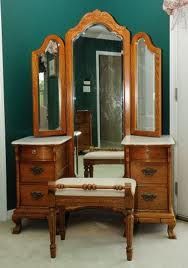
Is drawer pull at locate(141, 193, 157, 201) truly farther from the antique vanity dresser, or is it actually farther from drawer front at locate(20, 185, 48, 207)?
drawer front at locate(20, 185, 48, 207)

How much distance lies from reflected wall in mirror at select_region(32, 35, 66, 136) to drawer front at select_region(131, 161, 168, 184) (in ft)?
2.71

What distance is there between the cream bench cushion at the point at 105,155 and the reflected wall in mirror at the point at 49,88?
33cm

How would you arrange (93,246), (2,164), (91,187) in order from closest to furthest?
(91,187) → (93,246) → (2,164)

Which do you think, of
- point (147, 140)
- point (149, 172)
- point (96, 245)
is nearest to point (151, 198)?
point (149, 172)

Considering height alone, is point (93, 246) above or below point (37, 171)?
below

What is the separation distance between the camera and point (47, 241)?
9.25 ft

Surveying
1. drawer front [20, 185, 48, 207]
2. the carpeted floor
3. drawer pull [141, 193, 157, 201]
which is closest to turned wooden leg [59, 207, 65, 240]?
the carpeted floor

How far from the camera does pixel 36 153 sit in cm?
294

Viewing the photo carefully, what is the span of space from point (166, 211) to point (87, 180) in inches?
27.4

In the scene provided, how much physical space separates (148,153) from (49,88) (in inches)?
43.7

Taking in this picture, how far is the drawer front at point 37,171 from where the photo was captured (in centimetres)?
294

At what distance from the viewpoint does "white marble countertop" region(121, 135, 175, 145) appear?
2828 millimetres

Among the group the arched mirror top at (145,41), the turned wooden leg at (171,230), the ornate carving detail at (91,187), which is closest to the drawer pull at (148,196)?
the turned wooden leg at (171,230)

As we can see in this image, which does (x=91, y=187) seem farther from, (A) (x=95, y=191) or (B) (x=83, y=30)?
(B) (x=83, y=30)
